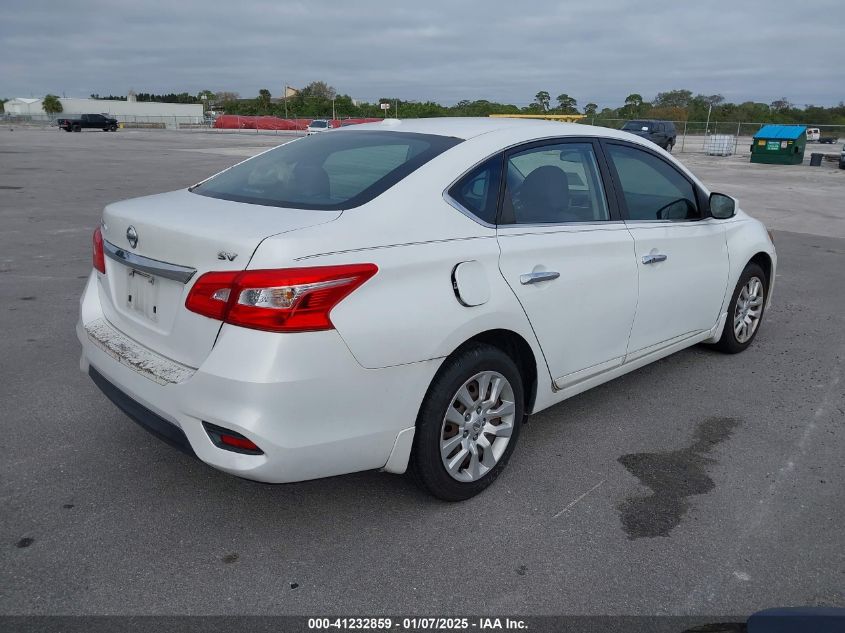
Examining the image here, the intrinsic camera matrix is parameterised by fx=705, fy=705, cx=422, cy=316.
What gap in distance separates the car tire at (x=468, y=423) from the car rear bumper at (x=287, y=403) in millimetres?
103

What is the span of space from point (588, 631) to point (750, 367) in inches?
128

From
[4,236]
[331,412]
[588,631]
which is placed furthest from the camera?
[4,236]

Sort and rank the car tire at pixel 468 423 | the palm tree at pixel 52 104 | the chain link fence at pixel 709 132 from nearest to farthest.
A: the car tire at pixel 468 423
the chain link fence at pixel 709 132
the palm tree at pixel 52 104

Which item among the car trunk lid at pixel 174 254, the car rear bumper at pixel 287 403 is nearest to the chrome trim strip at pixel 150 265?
the car trunk lid at pixel 174 254

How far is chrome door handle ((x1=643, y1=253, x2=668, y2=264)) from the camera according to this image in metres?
3.87

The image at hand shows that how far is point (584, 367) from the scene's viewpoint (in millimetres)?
3652

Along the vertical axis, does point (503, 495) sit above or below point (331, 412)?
below

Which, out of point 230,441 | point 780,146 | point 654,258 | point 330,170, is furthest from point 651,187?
point 780,146

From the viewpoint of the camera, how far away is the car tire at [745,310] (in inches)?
197

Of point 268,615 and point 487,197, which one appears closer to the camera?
point 268,615

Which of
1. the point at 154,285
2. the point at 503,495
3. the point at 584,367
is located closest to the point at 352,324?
the point at 154,285

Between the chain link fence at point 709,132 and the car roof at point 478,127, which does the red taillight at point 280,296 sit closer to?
the car roof at point 478,127

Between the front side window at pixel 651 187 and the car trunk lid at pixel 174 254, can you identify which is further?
the front side window at pixel 651 187

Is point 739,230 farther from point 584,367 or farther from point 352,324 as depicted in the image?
point 352,324
